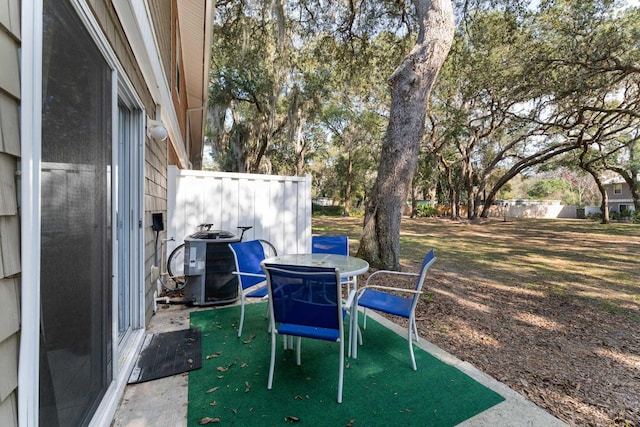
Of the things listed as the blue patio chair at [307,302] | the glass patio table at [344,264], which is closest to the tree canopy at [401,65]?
the glass patio table at [344,264]

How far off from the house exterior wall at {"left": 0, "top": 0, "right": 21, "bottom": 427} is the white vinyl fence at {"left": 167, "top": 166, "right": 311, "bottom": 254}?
3988 mm

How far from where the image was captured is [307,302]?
6.60 ft

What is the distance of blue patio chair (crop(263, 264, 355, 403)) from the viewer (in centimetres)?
191

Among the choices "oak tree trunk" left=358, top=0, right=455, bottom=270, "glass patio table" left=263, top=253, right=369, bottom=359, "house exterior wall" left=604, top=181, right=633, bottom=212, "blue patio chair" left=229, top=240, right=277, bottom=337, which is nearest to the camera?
"glass patio table" left=263, top=253, right=369, bottom=359

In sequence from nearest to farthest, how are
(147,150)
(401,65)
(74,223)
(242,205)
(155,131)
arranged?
(74,223) < (147,150) < (155,131) < (242,205) < (401,65)

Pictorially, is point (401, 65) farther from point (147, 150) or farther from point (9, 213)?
point (9, 213)

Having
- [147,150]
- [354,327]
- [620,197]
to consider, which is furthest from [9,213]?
[620,197]

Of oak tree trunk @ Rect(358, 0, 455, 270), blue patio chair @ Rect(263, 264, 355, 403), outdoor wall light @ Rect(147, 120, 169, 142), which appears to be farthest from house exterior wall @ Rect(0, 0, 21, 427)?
oak tree trunk @ Rect(358, 0, 455, 270)

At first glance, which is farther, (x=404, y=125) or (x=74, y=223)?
(x=404, y=125)

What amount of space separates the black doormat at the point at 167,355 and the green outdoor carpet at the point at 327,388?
3.6 inches

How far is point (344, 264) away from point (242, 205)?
285 cm

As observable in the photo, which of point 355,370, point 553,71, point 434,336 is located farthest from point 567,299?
point 553,71

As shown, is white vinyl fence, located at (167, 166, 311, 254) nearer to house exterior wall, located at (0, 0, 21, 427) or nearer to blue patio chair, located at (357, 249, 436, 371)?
blue patio chair, located at (357, 249, 436, 371)

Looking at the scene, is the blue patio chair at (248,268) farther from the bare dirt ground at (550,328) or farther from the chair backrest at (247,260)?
the bare dirt ground at (550,328)
